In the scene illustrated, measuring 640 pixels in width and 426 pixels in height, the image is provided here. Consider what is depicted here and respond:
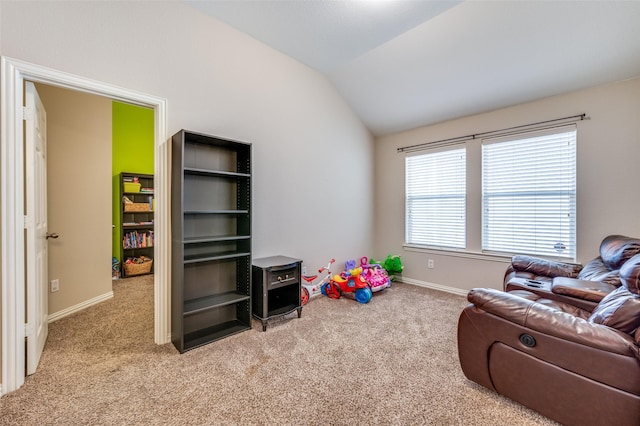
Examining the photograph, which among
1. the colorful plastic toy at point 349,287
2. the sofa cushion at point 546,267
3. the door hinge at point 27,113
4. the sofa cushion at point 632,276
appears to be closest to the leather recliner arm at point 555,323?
the sofa cushion at point 632,276

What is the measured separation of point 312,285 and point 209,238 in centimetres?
172

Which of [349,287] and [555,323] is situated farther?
[349,287]

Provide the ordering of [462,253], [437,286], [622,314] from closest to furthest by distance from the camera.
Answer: [622,314] → [462,253] → [437,286]

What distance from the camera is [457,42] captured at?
291cm

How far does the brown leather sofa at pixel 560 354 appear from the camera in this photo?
4.17 ft

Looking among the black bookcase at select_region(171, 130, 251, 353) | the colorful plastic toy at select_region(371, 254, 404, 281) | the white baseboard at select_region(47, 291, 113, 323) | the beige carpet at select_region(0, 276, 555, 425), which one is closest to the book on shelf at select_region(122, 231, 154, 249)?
the white baseboard at select_region(47, 291, 113, 323)

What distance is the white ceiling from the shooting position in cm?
246

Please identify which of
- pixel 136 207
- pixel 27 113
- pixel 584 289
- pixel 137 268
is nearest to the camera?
pixel 27 113

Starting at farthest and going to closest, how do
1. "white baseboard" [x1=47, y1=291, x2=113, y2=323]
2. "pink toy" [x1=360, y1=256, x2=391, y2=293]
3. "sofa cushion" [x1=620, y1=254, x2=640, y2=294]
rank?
"pink toy" [x1=360, y1=256, x2=391, y2=293]
"white baseboard" [x1=47, y1=291, x2=113, y2=323]
"sofa cushion" [x1=620, y1=254, x2=640, y2=294]

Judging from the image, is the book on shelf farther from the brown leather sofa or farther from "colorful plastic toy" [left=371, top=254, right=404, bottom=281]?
the brown leather sofa

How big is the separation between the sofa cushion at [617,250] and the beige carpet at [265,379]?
1.48 meters

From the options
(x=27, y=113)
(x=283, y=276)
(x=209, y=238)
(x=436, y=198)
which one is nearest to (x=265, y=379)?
(x=283, y=276)

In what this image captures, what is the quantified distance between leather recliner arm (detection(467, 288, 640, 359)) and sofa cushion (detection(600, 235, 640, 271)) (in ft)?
4.37

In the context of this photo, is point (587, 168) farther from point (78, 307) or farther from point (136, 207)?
point (136, 207)
